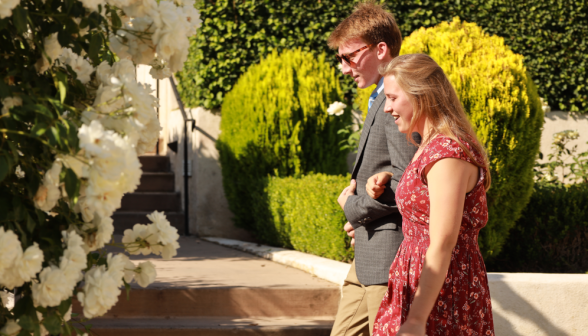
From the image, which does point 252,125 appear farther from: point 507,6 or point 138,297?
point 507,6

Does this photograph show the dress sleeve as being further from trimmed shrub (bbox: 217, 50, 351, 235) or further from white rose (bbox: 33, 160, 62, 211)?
trimmed shrub (bbox: 217, 50, 351, 235)

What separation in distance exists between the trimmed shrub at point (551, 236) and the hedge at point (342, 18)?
3289mm

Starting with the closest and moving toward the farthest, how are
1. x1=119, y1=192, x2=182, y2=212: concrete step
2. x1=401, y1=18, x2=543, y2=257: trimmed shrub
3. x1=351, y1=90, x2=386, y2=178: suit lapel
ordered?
1. x1=351, y1=90, x2=386, y2=178: suit lapel
2. x1=401, y1=18, x2=543, y2=257: trimmed shrub
3. x1=119, y1=192, x2=182, y2=212: concrete step

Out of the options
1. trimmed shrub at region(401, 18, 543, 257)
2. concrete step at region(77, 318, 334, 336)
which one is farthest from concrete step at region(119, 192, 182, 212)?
trimmed shrub at region(401, 18, 543, 257)

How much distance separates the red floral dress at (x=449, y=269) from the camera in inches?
65.9

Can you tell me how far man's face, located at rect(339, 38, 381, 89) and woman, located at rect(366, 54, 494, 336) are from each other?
0.49 m

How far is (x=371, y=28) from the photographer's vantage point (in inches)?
90.5

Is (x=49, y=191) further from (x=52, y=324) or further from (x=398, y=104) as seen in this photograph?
(x=398, y=104)

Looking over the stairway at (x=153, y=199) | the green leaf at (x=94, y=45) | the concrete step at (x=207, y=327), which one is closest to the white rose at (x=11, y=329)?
the green leaf at (x=94, y=45)

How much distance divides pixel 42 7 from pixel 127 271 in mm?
637

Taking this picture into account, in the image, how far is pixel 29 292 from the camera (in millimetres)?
1138

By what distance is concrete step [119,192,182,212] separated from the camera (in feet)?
24.5

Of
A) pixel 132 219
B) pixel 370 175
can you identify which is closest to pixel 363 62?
pixel 370 175

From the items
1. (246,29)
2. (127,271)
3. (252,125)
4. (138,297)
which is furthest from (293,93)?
(127,271)
